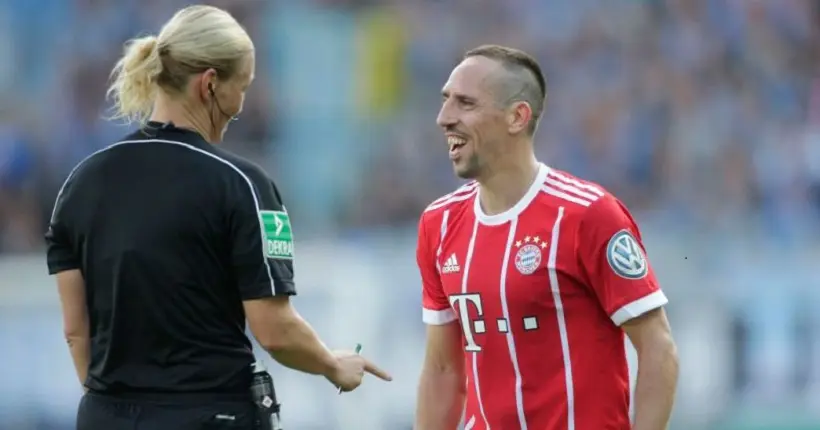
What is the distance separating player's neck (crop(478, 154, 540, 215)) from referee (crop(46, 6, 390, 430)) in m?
0.70

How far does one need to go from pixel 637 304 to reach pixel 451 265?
1.94 feet

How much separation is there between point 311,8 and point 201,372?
688 centimetres

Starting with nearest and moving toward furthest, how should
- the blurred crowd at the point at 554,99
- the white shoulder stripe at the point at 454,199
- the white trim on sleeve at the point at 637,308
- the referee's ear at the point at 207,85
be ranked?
the referee's ear at the point at 207,85 → the white trim on sleeve at the point at 637,308 → the white shoulder stripe at the point at 454,199 → the blurred crowd at the point at 554,99

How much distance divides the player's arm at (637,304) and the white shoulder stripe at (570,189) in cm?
7

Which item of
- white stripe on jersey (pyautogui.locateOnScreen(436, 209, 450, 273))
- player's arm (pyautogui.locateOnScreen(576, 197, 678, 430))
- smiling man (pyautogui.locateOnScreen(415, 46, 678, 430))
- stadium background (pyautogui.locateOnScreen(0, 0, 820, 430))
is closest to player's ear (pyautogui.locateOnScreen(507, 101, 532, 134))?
smiling man (pyautogui.locateOnScreen(415, 46, 678, 430))

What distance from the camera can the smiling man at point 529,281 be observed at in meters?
4.04

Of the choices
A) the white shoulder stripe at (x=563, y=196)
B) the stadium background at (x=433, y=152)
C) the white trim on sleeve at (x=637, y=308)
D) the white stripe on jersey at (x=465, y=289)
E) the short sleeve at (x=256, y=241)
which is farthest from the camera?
the stadium background at (x=433, y=152)

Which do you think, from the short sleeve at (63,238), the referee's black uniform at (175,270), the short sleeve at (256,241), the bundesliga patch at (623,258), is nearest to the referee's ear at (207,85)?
the referee's black uniform at (175,270)

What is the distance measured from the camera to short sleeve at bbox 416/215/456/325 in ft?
14.7

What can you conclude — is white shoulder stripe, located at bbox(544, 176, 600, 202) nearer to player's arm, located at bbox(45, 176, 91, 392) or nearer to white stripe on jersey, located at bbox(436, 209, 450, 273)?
white stripe on jersey, located at bbox(436, 209, 450, 273)

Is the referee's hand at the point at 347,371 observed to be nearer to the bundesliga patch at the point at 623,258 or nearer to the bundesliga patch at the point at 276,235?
the bundesliga patch at the point at 276,235

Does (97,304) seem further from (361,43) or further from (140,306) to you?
(361,43)

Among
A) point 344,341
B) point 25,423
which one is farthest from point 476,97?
point 25,423

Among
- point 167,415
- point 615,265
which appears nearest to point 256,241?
point 167,415
